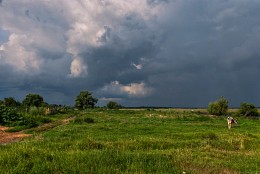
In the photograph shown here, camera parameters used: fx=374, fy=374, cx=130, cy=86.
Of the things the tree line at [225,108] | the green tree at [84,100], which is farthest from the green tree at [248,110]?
the green tree at [84,100]

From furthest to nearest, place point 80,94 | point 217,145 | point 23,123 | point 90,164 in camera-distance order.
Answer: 1. point 80,94
2. point 23,123
3. point 217,145
4. point 90,164

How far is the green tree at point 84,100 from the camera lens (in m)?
95.2

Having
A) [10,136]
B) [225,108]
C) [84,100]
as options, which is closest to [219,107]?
[225,108]

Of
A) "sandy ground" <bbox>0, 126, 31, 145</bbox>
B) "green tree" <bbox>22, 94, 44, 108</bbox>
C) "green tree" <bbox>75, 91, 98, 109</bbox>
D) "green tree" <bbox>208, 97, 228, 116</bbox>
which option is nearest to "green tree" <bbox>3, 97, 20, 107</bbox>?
"green tree" <bbox>22, 94, 44, 108</bbox>

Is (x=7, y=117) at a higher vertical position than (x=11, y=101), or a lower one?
lower

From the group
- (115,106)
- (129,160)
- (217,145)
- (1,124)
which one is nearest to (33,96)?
(115,106)

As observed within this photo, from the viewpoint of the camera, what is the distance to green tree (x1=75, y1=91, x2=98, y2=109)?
312ft

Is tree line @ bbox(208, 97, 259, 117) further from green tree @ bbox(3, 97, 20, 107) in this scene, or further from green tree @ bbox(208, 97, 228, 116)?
green tree @ bbox(3, 97, 20, 107)

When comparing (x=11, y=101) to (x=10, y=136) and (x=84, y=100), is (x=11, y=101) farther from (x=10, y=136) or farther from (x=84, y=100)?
(x=10, y=136)

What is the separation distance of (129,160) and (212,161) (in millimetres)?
3666

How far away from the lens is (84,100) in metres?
95.1

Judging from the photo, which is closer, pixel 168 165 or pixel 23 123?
pixel 168 165

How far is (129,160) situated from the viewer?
13242mm

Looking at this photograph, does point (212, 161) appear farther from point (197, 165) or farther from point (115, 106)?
point (115, 106)
